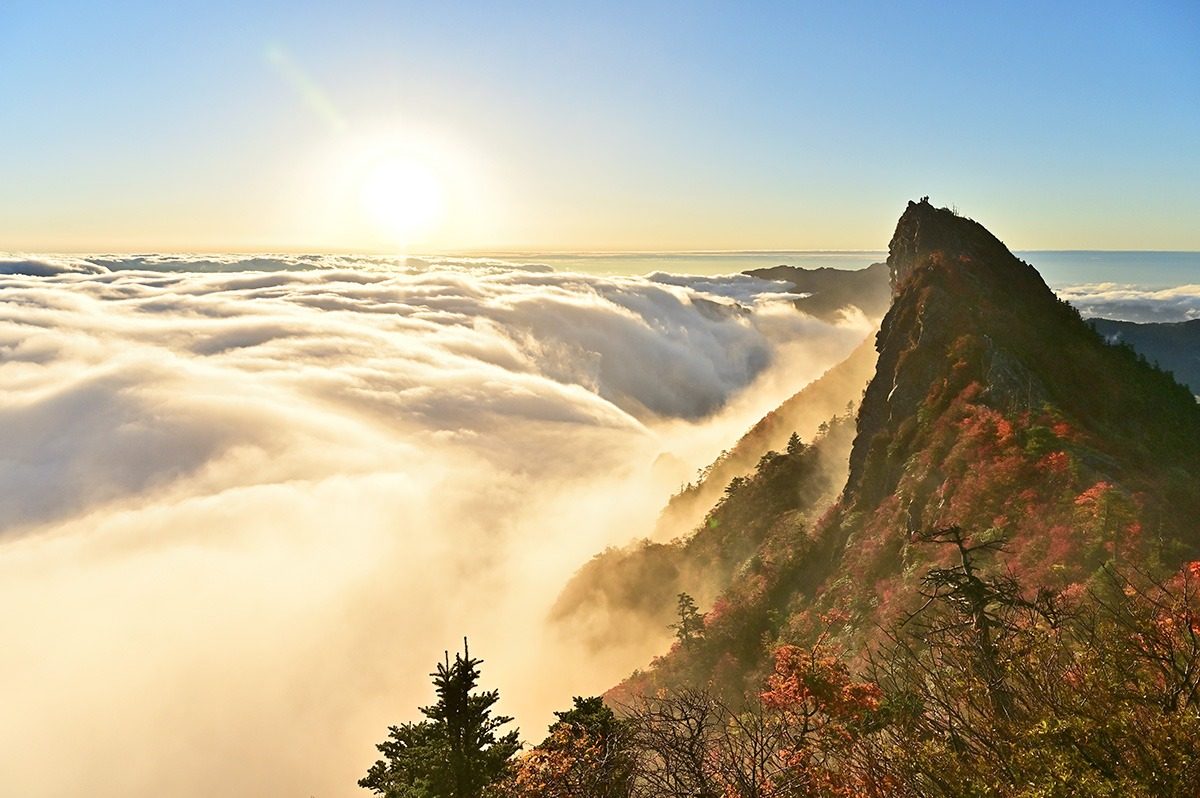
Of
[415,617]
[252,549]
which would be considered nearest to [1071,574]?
[415,617]

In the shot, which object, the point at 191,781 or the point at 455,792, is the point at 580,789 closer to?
the point at 455,792

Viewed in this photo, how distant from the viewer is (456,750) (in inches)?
754

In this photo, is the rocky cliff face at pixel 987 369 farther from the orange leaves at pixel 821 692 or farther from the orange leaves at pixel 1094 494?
the orange leaves at pixel 821 692

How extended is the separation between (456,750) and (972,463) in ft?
102

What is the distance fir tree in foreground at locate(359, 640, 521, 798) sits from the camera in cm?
1891

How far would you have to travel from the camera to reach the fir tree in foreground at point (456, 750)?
18906 mm

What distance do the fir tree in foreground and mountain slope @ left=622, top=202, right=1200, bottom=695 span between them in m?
21.2

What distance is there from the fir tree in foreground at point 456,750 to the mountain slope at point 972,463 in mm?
21158

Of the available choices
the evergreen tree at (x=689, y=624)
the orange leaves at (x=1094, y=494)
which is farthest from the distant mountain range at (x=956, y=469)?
the evergreen tree at (x=689, y=624)

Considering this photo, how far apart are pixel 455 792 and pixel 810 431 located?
6505cm

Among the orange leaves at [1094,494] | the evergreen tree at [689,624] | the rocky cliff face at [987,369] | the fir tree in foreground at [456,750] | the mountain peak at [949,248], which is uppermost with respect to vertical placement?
the mountain peak at [949,248]

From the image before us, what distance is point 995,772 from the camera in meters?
11.6

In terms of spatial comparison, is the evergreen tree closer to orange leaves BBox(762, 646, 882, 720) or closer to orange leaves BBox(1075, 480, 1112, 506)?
orange leaves BBox(762, 646, 882, 720)

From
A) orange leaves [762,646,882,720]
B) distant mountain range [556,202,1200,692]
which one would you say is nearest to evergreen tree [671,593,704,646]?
distant mountain range [556,202,1200,692]
